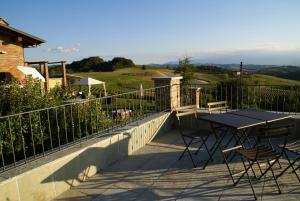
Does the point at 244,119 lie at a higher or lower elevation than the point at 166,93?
lower

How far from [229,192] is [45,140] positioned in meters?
3.84

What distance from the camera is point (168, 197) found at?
432cm

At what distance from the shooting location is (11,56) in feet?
50.9

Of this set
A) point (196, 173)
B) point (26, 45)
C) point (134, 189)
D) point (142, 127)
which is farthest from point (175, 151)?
point (26, 45)

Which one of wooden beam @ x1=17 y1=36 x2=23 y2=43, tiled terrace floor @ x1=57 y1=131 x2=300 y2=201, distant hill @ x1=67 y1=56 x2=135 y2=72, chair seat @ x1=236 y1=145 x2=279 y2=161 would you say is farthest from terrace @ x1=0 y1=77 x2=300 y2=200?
distant hill @ x1=67 y1=56 x2=135 y2=72

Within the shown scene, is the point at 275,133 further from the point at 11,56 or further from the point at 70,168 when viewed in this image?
the point at 11,56

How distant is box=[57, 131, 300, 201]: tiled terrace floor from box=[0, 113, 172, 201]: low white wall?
0.14 m

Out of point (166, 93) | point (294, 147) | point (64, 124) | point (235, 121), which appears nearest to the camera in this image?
point (294, 147)

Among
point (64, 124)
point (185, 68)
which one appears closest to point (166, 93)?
point (64, 124)

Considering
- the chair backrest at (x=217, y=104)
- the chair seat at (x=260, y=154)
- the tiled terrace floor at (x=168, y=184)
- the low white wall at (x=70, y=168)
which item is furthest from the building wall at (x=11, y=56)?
the chair seat at (x=260, y=154)

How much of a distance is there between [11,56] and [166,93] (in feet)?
32.3

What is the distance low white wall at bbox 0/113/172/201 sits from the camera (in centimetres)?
394

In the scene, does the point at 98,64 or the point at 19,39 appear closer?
the point at 19,39

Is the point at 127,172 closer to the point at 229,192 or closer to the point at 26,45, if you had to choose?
the point at 229,192
